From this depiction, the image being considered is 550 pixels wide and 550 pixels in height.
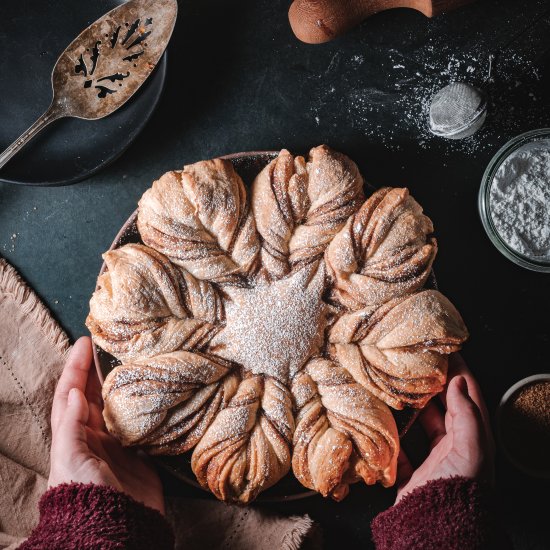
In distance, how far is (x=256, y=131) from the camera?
1958 millimetres

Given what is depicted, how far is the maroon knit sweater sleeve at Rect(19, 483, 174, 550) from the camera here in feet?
4.97

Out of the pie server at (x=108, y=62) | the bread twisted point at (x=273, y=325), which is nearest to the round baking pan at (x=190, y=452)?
the bread twisted point at (x=273, y=325)

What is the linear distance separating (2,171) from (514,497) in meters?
1.85

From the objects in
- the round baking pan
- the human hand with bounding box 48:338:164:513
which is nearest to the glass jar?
the round baking pan

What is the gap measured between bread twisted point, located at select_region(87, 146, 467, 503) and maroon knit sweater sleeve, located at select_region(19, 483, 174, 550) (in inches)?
6.1

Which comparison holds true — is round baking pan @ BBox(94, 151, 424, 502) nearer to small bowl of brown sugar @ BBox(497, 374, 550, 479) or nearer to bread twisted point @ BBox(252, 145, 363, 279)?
bread twisted point @ BBox(252, 145, 363, 279)

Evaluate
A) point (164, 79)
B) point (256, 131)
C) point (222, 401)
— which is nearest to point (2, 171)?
point (164, 79)

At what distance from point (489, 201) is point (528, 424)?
653 mm

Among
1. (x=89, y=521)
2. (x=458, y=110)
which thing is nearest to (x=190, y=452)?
(x=89, y=521)

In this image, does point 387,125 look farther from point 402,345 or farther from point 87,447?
point 87,447

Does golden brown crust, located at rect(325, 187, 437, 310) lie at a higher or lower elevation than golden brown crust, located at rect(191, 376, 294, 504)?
higher

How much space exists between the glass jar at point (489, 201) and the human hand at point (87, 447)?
118 cm

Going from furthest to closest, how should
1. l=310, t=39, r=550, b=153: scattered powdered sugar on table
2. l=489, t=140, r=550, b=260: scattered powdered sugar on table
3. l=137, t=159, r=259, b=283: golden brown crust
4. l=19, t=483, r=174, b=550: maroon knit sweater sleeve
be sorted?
l=310, t=39, r=550, b=153: scattered powdered sugar on table → l=489, t=140, r=550, b=260: scattered powdered sugar on table → l=137, t=159, r=259, b=283: golden brown crust → l=19, t=483, r=174, b=550: maroon knit sweater sleeve

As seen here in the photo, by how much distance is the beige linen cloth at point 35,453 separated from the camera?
187 centimetres
